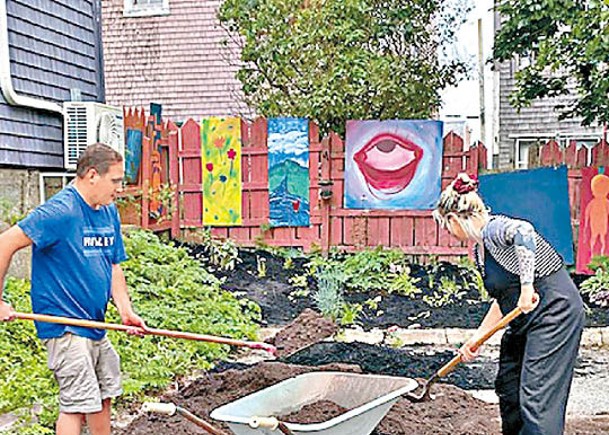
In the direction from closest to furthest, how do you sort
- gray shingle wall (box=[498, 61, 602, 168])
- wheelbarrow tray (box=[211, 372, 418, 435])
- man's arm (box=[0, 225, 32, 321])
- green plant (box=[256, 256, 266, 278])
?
wheelbarrow tray (box=[211, 372, 418, 435]), man's arm (box=[0, 225, 32, 321]), green plant (box=[256, 256, 266, 278]), gray shingle wall (box=[498, 61, 602, 168])

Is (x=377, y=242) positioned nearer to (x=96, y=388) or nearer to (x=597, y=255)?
(x=597, y=255)

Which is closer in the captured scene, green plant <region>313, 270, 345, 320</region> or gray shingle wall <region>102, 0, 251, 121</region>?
green plant <region>313, 270, 345, 320</region>

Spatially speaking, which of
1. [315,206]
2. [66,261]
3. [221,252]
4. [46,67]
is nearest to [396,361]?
[66,261]

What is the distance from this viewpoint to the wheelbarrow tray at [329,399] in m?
3.15

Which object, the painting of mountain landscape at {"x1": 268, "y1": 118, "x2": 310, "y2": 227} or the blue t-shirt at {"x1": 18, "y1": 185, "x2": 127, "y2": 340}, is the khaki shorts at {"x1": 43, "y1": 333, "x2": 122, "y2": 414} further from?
the painting of mountain landscape at {"x1": 268, "y1": 118, "x2": 310, "y2": 227}

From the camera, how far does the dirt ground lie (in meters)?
4.30

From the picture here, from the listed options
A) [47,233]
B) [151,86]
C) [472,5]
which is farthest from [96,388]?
[151,86]

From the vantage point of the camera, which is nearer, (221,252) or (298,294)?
(298,294)

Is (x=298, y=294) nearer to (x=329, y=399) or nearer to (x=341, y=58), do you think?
(x=341, y=58)

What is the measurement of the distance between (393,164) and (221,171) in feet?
7.15

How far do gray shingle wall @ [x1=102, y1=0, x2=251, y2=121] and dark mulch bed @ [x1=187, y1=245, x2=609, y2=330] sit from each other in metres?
6.41

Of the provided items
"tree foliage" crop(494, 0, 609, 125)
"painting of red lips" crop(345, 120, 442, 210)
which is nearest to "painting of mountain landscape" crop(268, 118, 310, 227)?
"painting of red lips" crop(345, 120, 442, 210)

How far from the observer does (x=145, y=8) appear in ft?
50.3

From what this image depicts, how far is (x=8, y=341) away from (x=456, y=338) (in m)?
3.69
